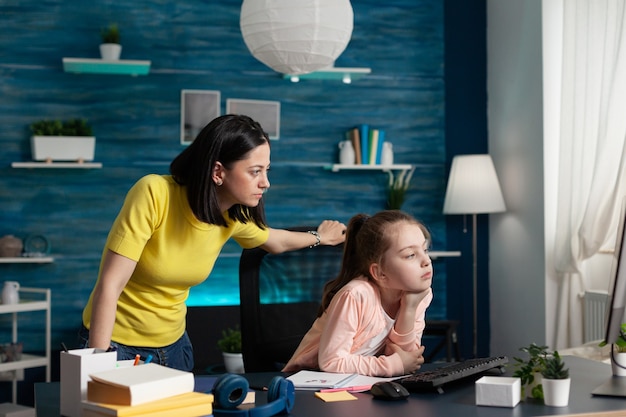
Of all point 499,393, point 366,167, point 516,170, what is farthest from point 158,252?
point 516,170

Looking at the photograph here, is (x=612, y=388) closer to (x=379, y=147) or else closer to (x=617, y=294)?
(x=617, y=294)

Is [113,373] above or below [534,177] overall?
below

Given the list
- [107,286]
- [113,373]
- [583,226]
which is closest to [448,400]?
[113,373]

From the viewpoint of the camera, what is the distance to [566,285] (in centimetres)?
462

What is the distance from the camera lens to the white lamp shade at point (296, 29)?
123 inches

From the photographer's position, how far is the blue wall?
4855 mm

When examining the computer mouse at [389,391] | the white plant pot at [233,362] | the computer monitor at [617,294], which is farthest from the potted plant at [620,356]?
the white plant pot at [233,362]

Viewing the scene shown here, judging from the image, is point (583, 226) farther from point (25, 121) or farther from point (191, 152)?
point (25, 121)

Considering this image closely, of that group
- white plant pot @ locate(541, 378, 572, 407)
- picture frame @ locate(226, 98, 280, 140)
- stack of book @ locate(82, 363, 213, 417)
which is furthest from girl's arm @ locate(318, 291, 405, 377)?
picture frame @ locate(226, 98, 280, 140)

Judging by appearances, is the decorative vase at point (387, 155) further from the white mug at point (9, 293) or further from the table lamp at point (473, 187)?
the white mug at point (9, 293)

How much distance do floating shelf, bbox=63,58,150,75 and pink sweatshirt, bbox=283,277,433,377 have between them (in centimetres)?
288

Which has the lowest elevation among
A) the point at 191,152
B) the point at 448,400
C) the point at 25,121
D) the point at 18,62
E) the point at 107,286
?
the point at 448,400

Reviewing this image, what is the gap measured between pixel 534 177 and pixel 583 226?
55 cm

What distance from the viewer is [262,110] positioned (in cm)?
515
